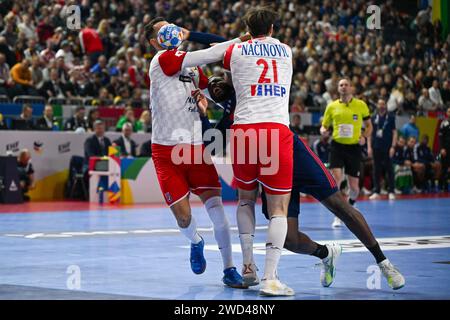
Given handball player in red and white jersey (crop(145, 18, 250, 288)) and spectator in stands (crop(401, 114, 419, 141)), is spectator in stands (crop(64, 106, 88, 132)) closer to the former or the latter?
spectator in stands (crop(401, 114, 419, 141))

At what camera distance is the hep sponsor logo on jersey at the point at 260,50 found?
26.5 feet

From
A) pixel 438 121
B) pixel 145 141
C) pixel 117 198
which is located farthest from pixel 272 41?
pixel 438 121

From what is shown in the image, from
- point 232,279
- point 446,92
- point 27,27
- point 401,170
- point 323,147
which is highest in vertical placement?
point 27,27

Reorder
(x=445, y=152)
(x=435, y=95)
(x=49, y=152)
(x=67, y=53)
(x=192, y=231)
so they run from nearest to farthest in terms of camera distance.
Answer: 1. (x=192, y=231)
2. (x=49, y=152)
3. (x=67, y=53)
4. (x=445, y=152)
5. (x=435, y=95)

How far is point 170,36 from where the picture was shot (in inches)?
339

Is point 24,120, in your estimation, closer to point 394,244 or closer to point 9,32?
point 9,32

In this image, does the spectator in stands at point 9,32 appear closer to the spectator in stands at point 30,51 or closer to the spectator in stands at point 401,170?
the spectator in stands at point 30,51

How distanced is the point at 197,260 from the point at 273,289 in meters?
1.40

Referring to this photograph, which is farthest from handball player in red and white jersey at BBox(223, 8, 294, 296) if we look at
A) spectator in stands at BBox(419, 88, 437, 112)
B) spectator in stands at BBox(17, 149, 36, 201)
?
spectator in stands at BBox(419, 88, 437, 112)

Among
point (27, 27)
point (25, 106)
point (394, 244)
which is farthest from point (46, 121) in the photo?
point (394, 244)

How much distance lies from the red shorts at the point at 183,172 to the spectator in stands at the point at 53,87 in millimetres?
14213

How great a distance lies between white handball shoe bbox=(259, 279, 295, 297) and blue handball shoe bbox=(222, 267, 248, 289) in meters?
0.69

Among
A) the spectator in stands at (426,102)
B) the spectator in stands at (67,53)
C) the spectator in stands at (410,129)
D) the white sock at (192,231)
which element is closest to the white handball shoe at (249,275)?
the white sock at (192,231)
